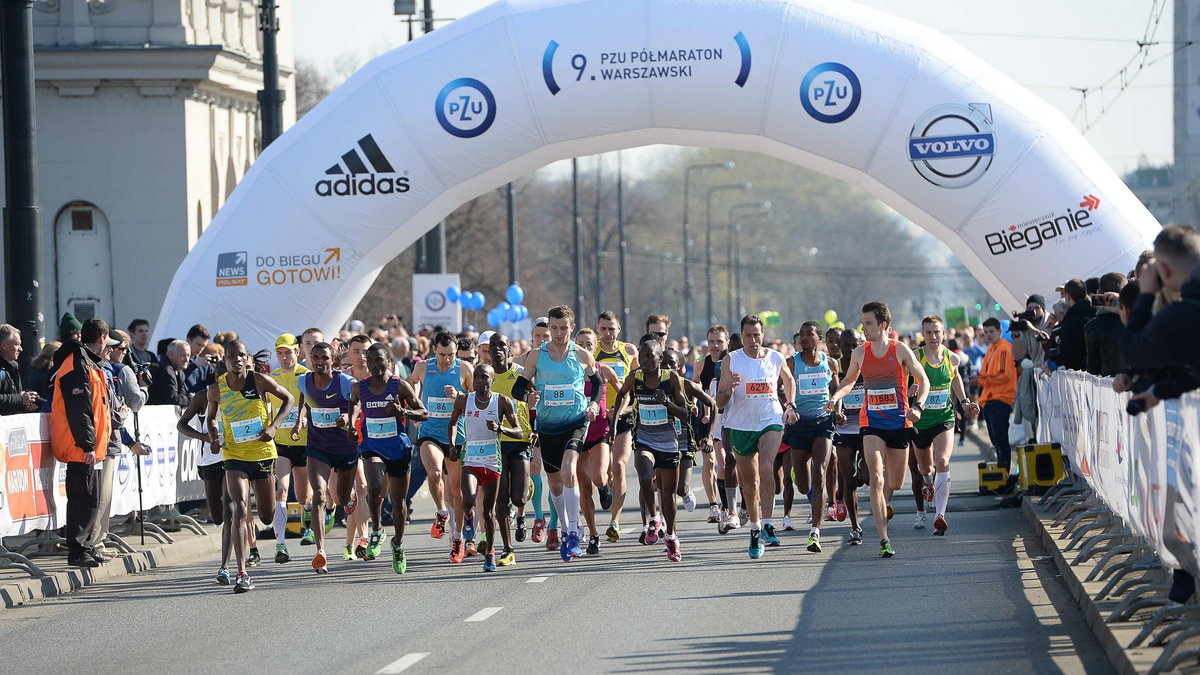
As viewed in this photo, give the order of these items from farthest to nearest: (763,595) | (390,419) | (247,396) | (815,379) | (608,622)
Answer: (815,379) < (390,419) < (247,396) < (763,595) < (608,622)

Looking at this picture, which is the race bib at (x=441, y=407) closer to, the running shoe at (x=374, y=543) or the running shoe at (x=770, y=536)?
the running shoe at (x=374, y=543)

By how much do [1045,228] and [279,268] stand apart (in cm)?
848

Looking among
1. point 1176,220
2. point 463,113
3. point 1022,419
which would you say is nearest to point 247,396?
point 463,113

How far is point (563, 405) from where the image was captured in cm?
1459

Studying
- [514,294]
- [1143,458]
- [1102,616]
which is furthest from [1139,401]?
[514,294]

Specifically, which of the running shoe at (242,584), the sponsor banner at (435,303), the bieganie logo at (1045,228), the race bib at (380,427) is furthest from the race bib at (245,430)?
the sponsor banner at (435,303)

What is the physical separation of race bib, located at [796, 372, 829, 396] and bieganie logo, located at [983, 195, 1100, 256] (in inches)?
196

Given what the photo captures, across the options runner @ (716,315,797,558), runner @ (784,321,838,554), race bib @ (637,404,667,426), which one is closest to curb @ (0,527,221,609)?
race bib @ (637,404,667,426)

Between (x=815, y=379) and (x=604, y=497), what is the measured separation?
2810 mm

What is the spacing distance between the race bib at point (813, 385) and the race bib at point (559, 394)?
2251mm

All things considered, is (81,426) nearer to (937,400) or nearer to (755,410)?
(755,410)

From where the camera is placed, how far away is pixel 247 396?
13.6m

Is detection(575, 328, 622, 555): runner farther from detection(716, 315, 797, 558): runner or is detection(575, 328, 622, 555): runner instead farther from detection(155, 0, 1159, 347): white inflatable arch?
detection(155, 0, 1159, 347): white inflatable arch

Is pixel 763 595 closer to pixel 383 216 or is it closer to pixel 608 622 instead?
pixel 608 622
